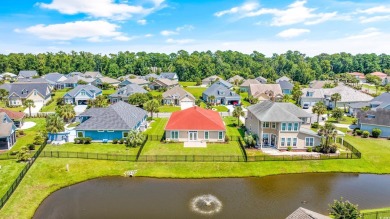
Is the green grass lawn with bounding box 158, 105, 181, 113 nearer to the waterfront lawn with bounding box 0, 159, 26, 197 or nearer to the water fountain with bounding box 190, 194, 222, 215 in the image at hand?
the waterfront lawn with bounding box 0, 159, 26, 197

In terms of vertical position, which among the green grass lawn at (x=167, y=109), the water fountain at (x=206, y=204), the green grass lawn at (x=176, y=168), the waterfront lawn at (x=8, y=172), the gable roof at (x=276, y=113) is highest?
the gable roof at (x=276, y=113)

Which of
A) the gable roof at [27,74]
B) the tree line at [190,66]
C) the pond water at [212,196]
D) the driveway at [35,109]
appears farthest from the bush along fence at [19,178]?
the gable roof at [27,74]

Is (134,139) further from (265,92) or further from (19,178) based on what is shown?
(265,92)

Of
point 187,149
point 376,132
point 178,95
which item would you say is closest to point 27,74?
point 178,95

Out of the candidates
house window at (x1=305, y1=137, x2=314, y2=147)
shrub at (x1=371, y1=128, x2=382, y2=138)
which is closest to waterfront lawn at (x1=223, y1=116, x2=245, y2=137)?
house window at (x1=305, y1=137, x2=314, y2=147)

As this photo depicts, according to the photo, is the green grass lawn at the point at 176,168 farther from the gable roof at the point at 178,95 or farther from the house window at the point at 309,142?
the gable roof at the point at 178,95

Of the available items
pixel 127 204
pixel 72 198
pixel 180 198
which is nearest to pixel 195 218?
pixel 180 198
